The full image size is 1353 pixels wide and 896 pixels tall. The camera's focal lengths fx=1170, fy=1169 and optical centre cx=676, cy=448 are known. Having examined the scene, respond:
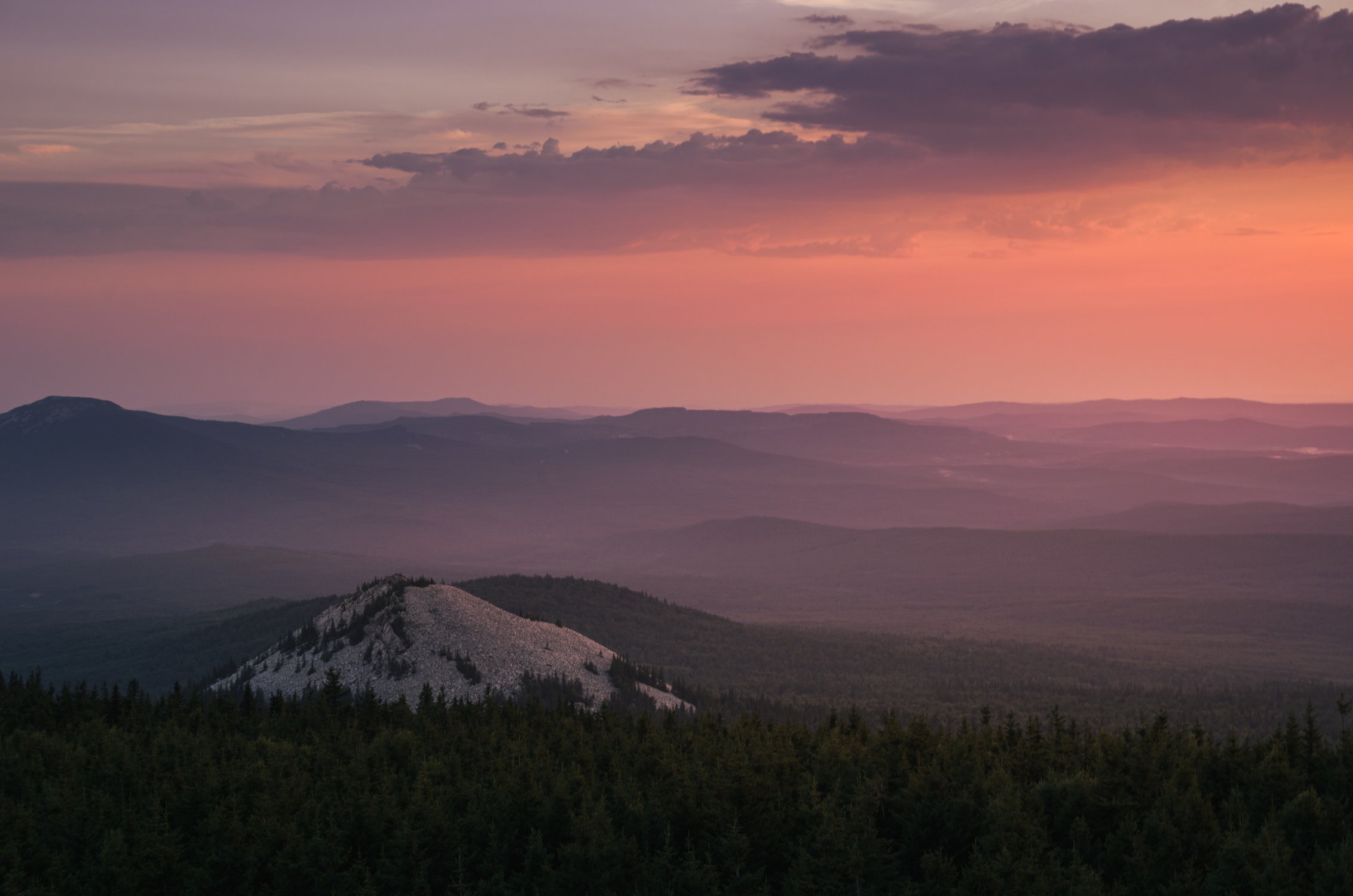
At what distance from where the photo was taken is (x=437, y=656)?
348 ft

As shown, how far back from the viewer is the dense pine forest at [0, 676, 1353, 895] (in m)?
46.0

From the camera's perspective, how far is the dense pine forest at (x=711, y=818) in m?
46.0

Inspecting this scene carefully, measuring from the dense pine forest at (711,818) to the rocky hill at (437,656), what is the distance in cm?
3546

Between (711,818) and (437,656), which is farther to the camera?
(437,656)

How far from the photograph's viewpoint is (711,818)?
2005 inches

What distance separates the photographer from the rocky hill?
102438 mm

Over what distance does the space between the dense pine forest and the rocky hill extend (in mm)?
35456

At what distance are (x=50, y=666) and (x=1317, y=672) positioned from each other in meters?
187

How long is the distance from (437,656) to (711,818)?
59.7 m

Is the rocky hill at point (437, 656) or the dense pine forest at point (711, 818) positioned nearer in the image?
the dense pine forest at point (711, 818)

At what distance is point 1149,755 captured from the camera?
5347cm

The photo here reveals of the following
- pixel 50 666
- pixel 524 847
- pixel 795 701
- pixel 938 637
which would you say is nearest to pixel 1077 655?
pixel 938 637

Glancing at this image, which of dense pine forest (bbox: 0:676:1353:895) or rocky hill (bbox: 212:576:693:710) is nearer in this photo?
dense pine forest (bbox: 0:676:1353:895)

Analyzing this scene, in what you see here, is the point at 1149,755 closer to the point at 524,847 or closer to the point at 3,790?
the point at 524,847
